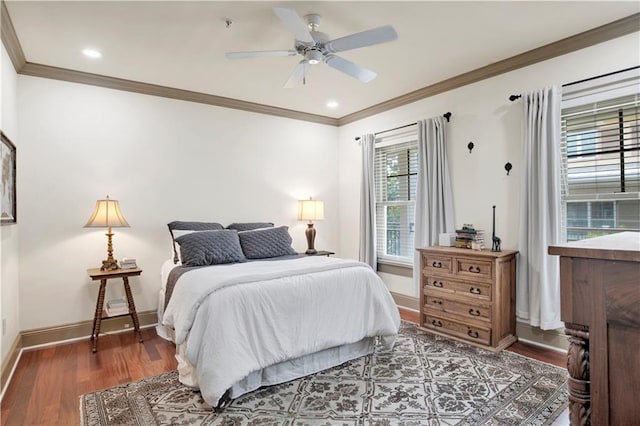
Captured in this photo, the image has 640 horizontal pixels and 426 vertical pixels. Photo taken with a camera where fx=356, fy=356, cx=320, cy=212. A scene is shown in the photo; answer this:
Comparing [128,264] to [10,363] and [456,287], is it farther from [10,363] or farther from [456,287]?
[456,287]

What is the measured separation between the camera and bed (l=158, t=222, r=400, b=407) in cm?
225

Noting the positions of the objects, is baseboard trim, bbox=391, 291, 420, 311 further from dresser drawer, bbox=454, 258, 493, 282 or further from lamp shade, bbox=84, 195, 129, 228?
lamp shade, bbox=84, 195, 129, 228

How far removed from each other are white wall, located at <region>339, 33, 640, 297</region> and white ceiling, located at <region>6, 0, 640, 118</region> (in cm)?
23

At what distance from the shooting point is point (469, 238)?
11.7 feet

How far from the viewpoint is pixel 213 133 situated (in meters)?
4.44

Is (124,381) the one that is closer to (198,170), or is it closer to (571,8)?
(198,170)

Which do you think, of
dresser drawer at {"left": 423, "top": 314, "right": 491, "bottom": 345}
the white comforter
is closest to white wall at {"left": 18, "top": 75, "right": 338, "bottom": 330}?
the white comforter

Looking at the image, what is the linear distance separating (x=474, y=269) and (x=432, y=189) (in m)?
1.11

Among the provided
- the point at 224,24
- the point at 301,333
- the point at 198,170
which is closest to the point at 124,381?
the point at 301,333

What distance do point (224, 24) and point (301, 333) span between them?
2.40 meters

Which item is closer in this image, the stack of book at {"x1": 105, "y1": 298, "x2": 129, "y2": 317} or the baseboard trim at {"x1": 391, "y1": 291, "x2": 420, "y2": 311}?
the stack of book at {"x1": 105, "y1": 298, "x2": 129, "y2": 317}

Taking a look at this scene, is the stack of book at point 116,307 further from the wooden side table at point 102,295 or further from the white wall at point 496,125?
the white wall at point 496,125

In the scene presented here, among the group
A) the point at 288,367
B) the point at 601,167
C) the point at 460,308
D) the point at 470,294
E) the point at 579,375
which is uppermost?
the point at 601,167

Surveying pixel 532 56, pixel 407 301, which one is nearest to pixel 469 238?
pixel 407 301
